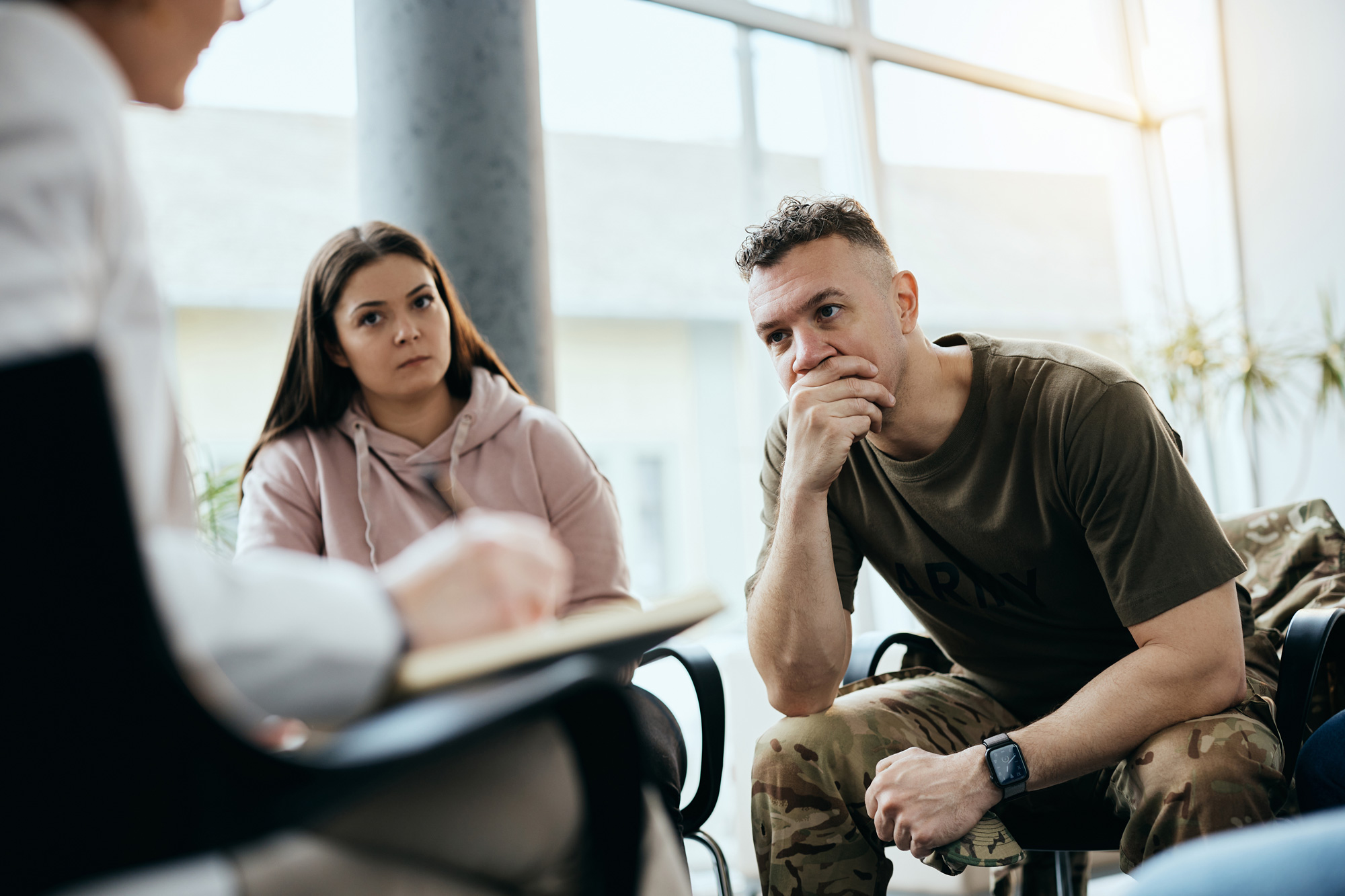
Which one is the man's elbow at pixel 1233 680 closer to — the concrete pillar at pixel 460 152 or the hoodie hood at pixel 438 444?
the hoodie hood at pixel 438 444

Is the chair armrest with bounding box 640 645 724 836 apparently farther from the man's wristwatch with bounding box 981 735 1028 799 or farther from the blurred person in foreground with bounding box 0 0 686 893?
the blurred person in foreground with bounding box 0 0 686 893

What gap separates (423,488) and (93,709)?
1467mm

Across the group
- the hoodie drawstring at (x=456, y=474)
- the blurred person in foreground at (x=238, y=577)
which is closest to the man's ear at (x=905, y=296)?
the hoodie drawstring at (x=456, y=474)

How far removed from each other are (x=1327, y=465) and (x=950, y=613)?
11.5ft

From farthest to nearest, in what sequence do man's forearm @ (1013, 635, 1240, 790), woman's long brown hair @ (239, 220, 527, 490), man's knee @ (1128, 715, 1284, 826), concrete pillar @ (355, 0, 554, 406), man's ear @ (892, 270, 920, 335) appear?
1. concrete pillar @ (355, 0, 554, 406)
2. woman's long brown hair @ (239, 220, 527, 490)
3. man's ear @ (892, 270, 920, 335)
4. man's forearm @ (1013, 635, 1240, 790)
5. man's knee @ (1128, 715, 1284, 826)

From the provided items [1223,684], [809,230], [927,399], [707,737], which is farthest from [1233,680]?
[809,230]

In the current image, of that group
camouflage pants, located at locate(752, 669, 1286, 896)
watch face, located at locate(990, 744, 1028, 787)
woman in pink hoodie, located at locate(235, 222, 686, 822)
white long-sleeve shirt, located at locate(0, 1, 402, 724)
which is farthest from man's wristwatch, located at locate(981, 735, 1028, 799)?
white long-sleeve shirt, located at locate(0, 1, 402, 724)

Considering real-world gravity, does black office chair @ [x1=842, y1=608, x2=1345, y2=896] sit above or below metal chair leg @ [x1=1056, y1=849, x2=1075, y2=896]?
above

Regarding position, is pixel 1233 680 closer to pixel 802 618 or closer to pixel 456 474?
pixel 802 618

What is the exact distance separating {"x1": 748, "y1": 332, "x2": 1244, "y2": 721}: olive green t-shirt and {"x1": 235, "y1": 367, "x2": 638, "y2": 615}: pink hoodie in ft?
1.10

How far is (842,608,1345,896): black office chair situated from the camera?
136 cm

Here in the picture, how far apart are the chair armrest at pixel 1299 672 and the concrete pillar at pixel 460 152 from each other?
1.56 m

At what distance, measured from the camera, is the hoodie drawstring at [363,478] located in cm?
181

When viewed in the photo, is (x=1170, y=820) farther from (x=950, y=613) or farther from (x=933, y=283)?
(x=933, y=283)
